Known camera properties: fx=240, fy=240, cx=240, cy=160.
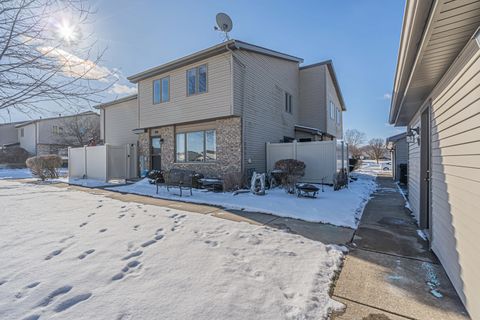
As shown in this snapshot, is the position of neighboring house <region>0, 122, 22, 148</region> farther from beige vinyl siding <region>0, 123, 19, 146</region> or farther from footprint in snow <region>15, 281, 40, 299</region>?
footprint in snow <region>15, 281, 40, 299</region>

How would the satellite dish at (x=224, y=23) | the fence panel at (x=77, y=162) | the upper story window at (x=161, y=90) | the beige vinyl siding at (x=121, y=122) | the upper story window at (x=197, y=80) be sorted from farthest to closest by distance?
the beige vinyl siding at (x=121, y=122), the fence panel at (x=77, y=162), the upper story window at (x=161, y=90), the upper story window at (x=197, y=80), the satellite dish at (x=224, y=23)

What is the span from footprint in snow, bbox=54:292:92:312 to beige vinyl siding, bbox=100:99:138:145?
14.9 metres

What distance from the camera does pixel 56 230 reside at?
15.3 feet

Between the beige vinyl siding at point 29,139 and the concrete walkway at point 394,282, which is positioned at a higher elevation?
the beige vinyl siding at point 29,139

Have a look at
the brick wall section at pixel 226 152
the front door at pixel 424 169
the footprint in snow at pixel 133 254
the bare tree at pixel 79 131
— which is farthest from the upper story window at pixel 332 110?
the bare tree at pixel 79 131

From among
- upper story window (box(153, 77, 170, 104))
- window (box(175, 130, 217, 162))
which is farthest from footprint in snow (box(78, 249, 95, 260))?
upper story window (box(153, 77, 170, 104))

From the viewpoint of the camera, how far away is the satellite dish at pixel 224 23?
10.8m

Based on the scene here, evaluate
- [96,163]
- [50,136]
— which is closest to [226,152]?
[96,163]

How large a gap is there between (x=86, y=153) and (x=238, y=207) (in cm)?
1334

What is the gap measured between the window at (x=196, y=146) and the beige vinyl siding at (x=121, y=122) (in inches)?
211

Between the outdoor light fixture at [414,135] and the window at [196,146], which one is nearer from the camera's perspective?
the outdoor light fixture at [414,135]

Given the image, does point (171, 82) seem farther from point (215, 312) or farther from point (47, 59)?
point (215, 312)

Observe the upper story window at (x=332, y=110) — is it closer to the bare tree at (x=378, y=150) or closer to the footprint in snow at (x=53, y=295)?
the footprint in snow at (x=53, y=295)

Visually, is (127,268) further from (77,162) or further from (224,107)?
(77,162)
